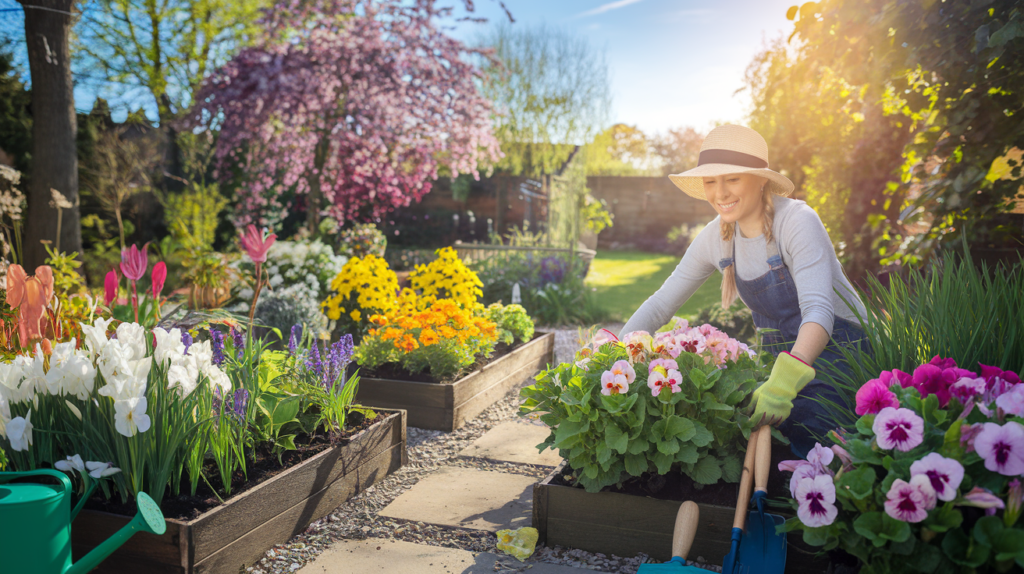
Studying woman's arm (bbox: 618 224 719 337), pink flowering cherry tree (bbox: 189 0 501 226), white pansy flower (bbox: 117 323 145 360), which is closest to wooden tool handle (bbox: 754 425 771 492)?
woman's arm (bbox: 618 224 719 337)

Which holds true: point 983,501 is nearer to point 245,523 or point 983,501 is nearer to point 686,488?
point 686,488

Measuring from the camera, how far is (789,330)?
2.35 metres

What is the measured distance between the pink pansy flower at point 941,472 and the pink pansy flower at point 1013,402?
5.7 inches

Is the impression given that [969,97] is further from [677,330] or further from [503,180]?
[503,180]

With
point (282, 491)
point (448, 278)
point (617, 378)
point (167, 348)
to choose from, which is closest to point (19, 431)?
point (167, 348)

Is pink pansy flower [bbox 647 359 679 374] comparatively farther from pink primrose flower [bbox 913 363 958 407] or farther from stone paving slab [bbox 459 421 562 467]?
stone paving slab [bbox 459 421 562 467]

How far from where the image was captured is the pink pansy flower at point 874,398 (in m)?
1.24

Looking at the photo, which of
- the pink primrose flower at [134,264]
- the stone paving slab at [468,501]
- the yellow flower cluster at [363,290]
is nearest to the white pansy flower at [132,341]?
the pink primrose flower at [134,264]

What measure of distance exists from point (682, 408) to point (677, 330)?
354 mm

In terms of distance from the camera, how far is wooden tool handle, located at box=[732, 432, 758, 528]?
57.3 inches

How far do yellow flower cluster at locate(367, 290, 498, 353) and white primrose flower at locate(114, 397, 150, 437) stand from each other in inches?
66.7

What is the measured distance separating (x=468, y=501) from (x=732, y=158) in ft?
5.55

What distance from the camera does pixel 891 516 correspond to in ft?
3.55

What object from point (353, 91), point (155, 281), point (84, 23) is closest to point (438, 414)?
point (155, 281)
